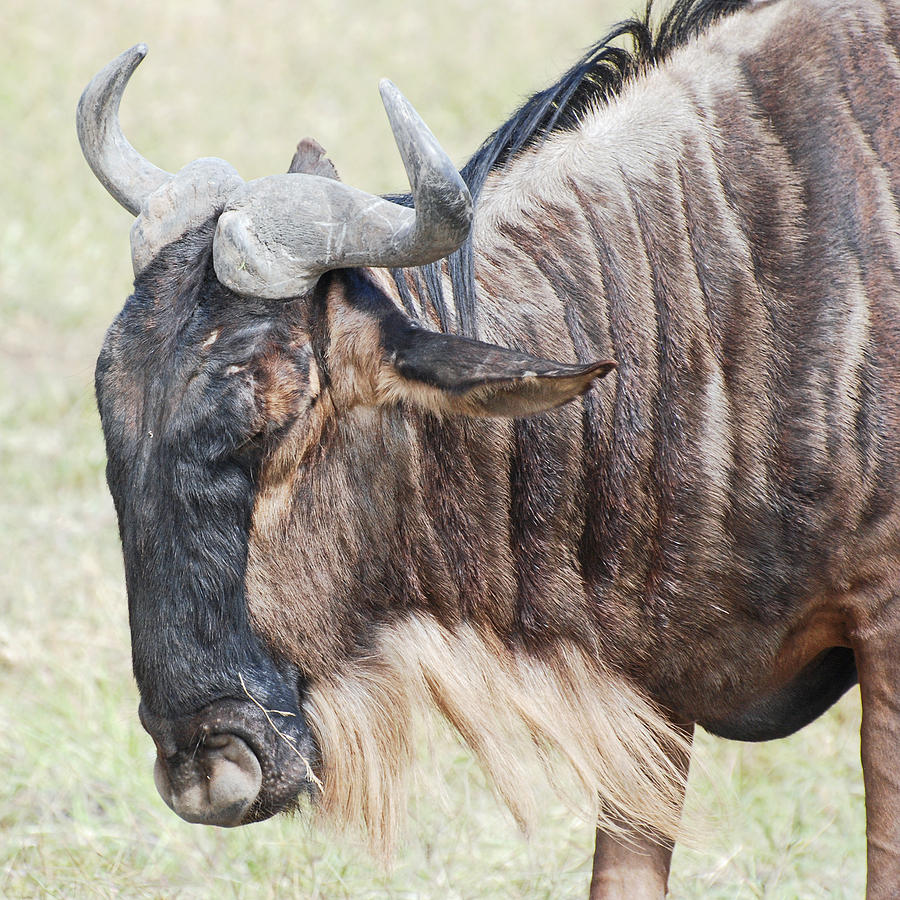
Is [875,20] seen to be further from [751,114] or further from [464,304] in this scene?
[464,304]

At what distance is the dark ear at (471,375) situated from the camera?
212cm

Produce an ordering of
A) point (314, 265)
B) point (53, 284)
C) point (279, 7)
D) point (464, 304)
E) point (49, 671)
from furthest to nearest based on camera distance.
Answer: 1. point (279, 7)
2. point (53, 284)
3. point (49, 671)
4. point (464, 304)
5. point (314, 265)

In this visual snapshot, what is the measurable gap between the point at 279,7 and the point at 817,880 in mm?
13093

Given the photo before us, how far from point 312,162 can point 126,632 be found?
2747 millimetres

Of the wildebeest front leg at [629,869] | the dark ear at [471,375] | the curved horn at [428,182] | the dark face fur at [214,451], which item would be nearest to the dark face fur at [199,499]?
the dark face fur at [214,451]

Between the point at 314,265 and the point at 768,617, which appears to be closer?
the point at 314,265

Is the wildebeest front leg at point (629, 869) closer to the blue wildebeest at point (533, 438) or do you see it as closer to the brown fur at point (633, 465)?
the blue wildebeest at point (533, 438)

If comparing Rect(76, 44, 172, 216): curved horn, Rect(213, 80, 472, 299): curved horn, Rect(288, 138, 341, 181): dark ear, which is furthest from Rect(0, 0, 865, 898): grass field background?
Rect(76, 44, 172, 216): curved horn

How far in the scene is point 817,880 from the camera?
3672 millimetres

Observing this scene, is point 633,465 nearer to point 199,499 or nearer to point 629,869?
point 199,499

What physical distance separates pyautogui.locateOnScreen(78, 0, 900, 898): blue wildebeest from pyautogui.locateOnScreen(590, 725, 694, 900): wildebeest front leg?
27cm

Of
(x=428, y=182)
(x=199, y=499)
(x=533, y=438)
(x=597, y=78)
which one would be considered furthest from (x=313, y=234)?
(x=597, y=78)

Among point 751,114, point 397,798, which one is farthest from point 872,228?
point 397,798

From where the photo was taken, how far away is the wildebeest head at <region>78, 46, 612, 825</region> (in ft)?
7.57
